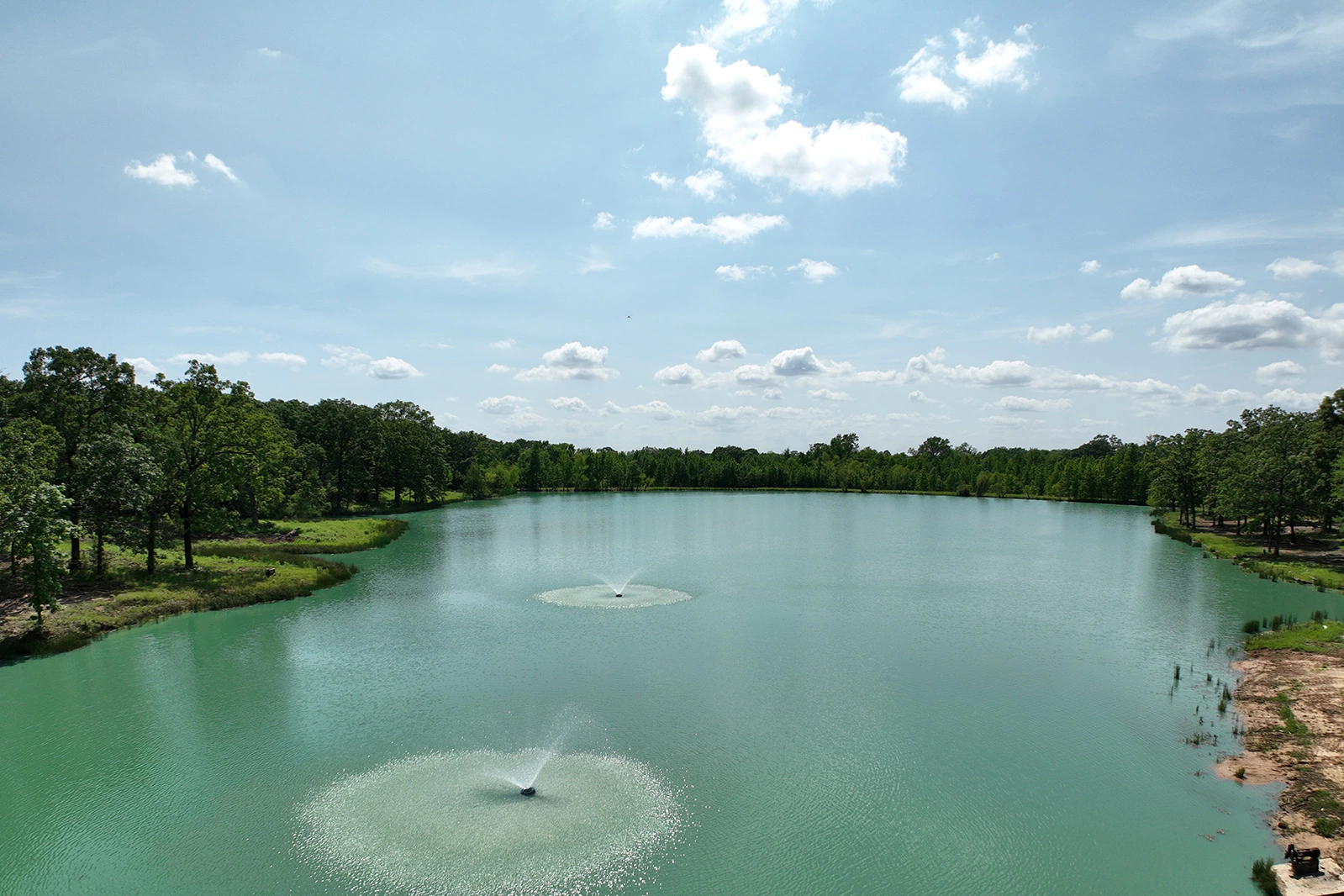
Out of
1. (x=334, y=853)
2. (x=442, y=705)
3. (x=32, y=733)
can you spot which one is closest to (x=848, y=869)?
(x=334, y=853)

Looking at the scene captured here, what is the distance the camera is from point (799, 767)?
1630cm

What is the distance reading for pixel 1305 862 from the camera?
11828 millimetres

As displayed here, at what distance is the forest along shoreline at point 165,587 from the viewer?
24438mm

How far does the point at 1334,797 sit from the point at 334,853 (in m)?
20.6

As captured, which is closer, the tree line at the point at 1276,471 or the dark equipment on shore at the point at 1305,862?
the dark equipment on shore at the point at 1305,862

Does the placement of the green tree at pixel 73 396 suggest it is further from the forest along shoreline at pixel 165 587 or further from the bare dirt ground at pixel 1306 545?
the bare dirt ground at pixel 1306 545

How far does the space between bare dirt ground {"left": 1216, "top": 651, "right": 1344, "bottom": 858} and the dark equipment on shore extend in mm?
1382

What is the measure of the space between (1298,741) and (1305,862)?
736 cm

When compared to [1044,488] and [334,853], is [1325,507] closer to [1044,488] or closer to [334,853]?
[334,853]

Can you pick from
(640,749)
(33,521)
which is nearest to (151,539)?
(33,521)

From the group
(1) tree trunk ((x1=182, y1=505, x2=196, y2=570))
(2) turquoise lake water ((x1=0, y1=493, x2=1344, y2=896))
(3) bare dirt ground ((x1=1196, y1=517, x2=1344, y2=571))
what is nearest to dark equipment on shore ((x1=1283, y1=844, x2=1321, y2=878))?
(2) turquoise lake water ((x1=0, y1=493, x2=1344, y2=896))

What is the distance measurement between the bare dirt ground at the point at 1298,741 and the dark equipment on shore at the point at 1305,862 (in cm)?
138

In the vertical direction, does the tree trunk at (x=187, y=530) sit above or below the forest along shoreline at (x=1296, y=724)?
above

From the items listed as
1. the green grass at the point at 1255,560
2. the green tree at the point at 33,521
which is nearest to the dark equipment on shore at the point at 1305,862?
the green grass at the point at 1255,560
